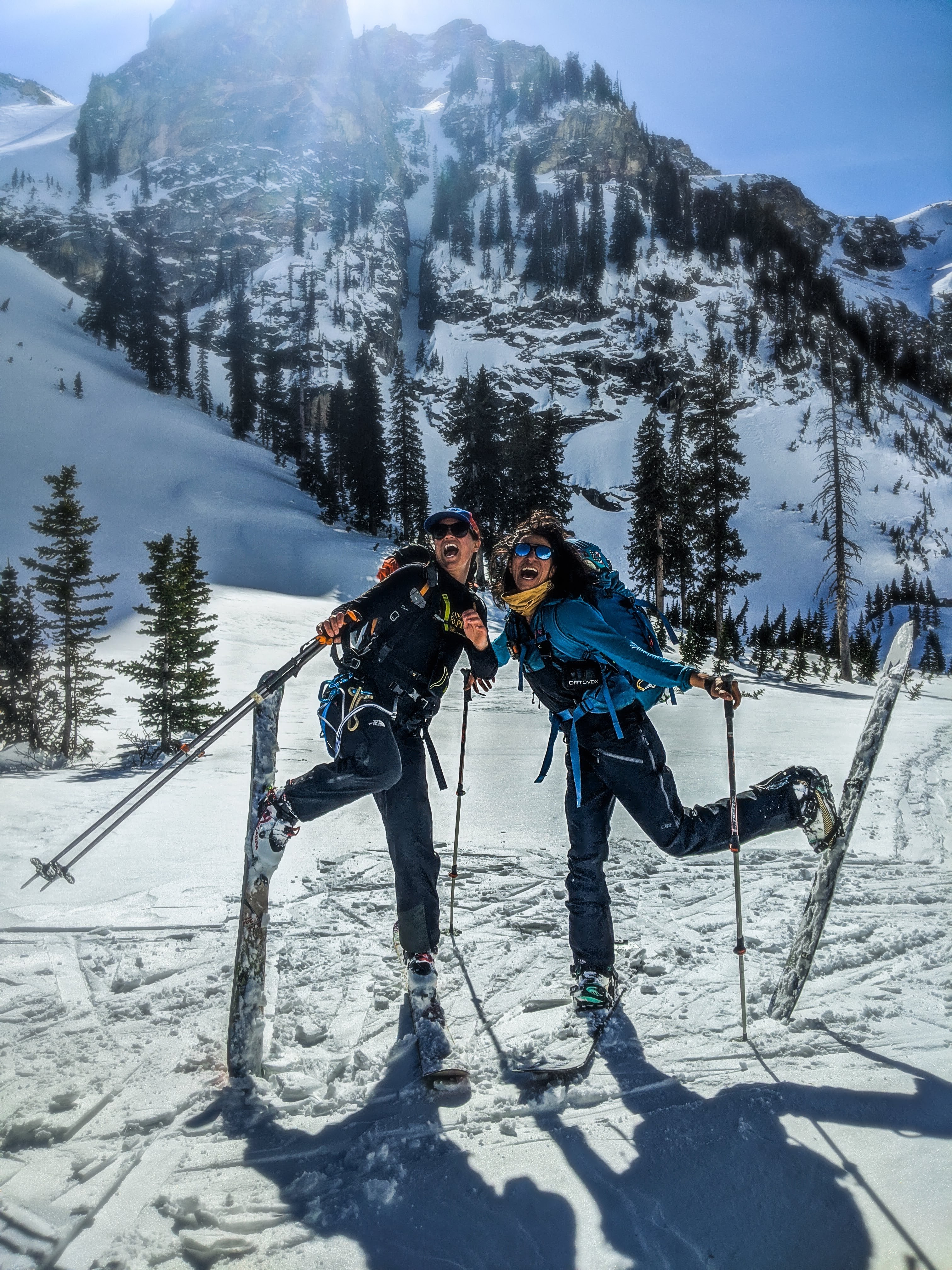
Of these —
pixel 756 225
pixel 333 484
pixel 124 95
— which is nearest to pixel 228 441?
pixel 333 484

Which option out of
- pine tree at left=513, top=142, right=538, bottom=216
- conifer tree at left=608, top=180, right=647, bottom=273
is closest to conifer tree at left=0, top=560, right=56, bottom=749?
conifer tree at left=608, top=180, right=647, bottom=273

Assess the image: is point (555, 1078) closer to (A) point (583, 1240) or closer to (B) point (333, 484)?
(A) point (583, 1240)

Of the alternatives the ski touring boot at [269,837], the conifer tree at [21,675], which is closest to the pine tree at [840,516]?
the conifer tree at [21,675]

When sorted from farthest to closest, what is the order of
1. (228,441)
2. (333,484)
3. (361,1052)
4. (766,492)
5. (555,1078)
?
1. (766,492)
2. (228,441)
3. (333,484)
4. (361,1052)
5. (555,1078)

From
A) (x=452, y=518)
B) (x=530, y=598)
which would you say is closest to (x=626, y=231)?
(x=452, y=518)

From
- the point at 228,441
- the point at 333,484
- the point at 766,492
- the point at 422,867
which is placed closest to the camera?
the point at 422,867

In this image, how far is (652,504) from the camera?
29.3 meters

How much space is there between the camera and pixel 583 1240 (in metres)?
1.98

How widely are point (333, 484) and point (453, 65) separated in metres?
198

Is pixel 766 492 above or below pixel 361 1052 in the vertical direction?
above

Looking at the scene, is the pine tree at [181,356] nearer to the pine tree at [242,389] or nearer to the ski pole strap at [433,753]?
the pine tree at [242,389]

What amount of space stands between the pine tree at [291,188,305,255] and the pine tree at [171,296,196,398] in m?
50.0

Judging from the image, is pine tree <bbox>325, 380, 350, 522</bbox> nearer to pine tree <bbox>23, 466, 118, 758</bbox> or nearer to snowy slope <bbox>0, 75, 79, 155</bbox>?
pine tree <bbox>23, 466, 118, 758</bbox>

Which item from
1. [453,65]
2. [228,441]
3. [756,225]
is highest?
[453,65]
